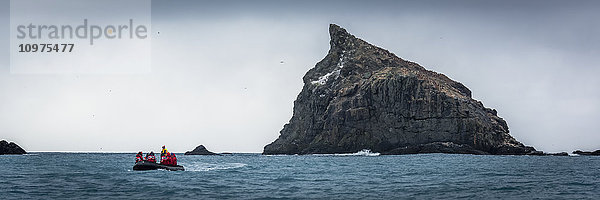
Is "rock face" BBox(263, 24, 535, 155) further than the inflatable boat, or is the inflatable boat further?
"rock face" BBox(263, 24, 535, 155)

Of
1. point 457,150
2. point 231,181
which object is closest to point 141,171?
point 231,181

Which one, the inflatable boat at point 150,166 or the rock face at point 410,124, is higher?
the rock face at point 410,124

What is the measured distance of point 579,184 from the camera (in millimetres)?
48469

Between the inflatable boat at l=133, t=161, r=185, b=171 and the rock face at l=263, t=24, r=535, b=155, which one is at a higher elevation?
the rock face at l=263, t=24, r=535, b=155

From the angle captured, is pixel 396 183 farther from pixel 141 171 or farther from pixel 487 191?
pixel 141 171

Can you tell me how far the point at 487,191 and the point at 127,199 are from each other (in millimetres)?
23318

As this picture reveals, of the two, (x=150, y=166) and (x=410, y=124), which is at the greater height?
(x=410, y=124)

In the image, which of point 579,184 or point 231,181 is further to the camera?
point 231,181

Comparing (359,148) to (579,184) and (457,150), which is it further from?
(579,184)

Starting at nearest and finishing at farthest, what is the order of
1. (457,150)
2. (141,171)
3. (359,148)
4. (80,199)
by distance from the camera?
1. (80,199)
2. (141,171)
3. (457,150)
4. (359,148)

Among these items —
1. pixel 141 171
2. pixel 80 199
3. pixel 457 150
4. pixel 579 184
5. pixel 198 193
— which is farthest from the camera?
pixel 457 150

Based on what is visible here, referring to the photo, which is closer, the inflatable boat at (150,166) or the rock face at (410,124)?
the inflatable boat at (150,166)

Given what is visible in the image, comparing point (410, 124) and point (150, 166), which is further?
point (410, 124)

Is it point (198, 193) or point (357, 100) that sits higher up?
point (357, 100)
